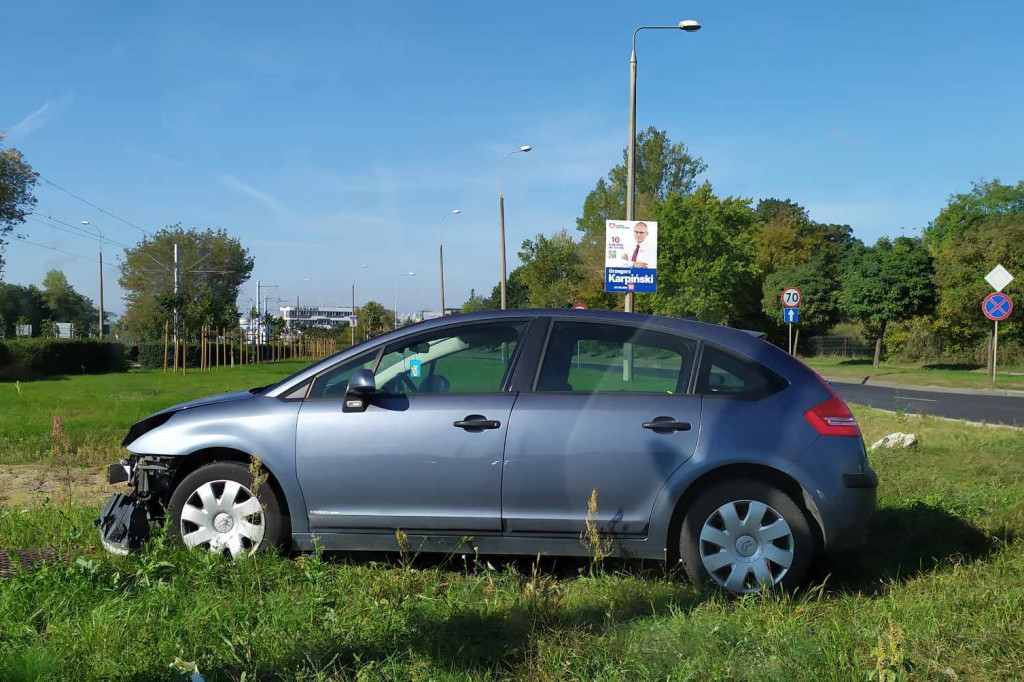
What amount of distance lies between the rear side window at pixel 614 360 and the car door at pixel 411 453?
26cm

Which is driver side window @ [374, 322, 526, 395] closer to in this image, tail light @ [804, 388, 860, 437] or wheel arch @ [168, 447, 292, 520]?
wheel arch @ [168, 447, 292, 520]

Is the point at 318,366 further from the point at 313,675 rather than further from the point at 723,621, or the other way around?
the point at 723,621

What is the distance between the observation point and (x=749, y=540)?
4.11 m

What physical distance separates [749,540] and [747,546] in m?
0.03

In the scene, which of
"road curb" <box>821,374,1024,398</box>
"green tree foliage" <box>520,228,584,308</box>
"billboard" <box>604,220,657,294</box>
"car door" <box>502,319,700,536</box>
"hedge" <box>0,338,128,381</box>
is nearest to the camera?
"car door" <box>502,319,700,536</box>

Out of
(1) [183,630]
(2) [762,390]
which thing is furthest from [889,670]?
(1) [183,630]

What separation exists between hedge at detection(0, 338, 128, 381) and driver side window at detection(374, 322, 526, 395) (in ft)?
113

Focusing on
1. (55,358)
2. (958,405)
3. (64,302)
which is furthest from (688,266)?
(64,302)

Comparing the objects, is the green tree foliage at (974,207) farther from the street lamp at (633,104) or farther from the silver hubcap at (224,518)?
the silver hubcap at (224,518)

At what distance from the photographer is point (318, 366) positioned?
473 centimetres

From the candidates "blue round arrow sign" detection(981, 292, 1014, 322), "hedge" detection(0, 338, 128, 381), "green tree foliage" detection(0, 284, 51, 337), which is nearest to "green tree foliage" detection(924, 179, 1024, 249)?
"blue round arrow sign" detection(981, 292, 1014, 322)

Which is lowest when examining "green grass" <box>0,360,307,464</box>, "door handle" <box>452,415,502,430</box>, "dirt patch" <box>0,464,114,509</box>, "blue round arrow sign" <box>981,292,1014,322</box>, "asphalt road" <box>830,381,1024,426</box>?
"asphalt road" <box>830,381,1024,426</box>

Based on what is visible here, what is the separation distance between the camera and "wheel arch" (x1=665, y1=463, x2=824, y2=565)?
418 centimetres

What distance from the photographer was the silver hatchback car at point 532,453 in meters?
4.14
